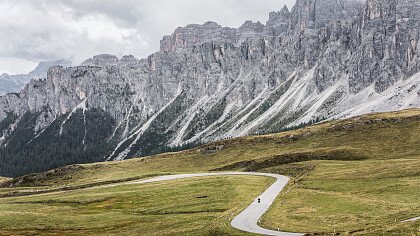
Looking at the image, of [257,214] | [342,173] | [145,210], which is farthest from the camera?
[342,173]

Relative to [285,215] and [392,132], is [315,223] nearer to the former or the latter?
[285,215]

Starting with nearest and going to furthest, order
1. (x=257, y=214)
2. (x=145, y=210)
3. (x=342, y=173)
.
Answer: (x=257, y=214), (x=145, y=210), (x=342, y=173)

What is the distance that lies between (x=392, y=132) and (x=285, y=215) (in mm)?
120151

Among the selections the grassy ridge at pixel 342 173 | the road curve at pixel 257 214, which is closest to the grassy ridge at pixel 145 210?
the road curve at pixel 257 214

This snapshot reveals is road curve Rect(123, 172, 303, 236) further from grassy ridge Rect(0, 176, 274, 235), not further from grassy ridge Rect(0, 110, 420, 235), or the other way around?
grassy ridge Rect(0, 110, 420, 235)

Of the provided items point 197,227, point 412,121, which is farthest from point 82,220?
point 412,121

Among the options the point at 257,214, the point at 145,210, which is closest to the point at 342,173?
the point at 257,214

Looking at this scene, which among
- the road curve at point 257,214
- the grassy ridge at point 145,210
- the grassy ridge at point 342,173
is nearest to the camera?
the road curve at point 257,214

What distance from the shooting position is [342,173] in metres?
112

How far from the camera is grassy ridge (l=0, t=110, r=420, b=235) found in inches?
2474

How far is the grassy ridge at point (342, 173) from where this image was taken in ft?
206

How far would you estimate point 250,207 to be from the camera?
8375 centimetres

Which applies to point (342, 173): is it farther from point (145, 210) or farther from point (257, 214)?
point (145, 210)

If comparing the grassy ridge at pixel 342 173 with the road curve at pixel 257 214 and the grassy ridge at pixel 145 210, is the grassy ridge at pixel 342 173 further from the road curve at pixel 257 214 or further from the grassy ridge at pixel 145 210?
the grassy ridge at pixel 145 210
